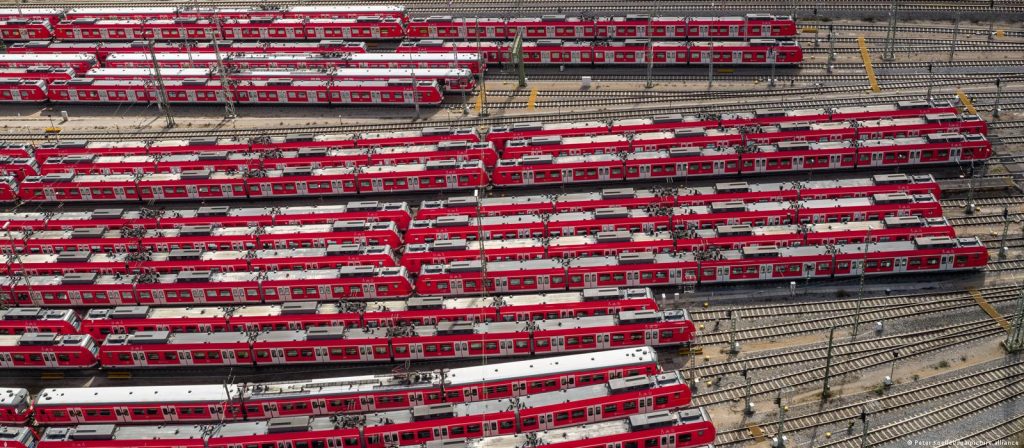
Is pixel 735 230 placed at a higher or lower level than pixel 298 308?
higher

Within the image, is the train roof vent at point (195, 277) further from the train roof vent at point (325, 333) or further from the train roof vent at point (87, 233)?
the train roof vent at point (325, 333)

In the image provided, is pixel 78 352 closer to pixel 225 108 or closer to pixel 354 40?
pixel 225 108

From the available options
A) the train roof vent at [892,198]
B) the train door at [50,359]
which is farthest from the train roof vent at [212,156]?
the train roof vent at [892,198]

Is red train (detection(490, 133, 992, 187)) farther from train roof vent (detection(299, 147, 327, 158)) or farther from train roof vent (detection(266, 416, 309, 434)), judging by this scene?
train roof vent (detection(266, 416, 309, 434))

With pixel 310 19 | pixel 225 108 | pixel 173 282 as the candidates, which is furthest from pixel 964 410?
pixel 310 19

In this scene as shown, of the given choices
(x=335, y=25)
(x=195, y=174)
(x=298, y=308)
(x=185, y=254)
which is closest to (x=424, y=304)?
(x=298, y=308)

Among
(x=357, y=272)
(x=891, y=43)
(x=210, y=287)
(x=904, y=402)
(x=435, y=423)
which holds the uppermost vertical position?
(x=891, y=43)

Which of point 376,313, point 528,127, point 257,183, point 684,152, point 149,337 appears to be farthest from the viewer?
point 528,127

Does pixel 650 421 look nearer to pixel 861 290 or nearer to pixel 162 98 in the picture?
pixel 861 290
